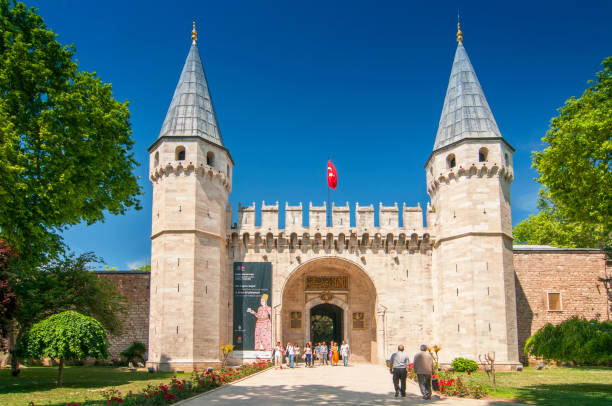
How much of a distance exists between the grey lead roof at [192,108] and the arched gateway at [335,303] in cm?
844

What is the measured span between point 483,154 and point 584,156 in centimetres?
822

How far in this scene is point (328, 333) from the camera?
3444 cm

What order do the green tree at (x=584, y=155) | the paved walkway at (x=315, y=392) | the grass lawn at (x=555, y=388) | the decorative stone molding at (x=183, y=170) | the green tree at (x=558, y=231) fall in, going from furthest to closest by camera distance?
the green tree at (x=558, y=231) < the decorative stone molding at (x=183, y=170) < the green tree at (x=584, y=155) < the grass lawn at (x=555, y=388) < the paved walkway at (x=315, y=392)

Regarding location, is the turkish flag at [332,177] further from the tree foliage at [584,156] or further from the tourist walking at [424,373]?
the tourist walking at [424,373]

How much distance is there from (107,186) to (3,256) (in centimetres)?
405

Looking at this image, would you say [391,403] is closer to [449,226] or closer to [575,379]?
[575,379]

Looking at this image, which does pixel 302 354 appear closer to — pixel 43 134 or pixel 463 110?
pixel 463 110

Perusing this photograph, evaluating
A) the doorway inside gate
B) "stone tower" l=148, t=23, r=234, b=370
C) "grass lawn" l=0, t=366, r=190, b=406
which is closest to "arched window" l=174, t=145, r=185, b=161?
"stone tower" l=148, t=23, r=234, b=370

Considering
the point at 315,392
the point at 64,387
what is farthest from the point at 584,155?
the point at 64,387

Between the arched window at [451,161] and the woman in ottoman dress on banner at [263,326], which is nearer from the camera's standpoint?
the woman in ottoman dress on banner at [263,326]

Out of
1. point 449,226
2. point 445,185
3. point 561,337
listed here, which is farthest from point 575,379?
point 445,185

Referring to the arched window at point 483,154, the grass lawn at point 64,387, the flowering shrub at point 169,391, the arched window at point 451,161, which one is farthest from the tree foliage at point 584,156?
the grass lawn at point 64,387

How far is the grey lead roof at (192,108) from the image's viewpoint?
25.1 metres

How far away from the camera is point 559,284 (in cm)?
2691
